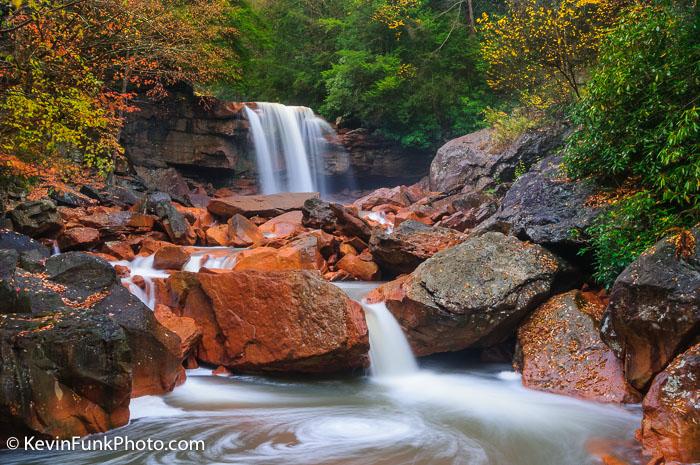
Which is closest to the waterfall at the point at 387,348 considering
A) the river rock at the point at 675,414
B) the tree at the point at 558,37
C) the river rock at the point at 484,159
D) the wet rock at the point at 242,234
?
the river rock at the point at 675,414

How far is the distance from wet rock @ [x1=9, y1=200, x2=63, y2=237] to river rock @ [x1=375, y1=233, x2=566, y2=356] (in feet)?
26.6

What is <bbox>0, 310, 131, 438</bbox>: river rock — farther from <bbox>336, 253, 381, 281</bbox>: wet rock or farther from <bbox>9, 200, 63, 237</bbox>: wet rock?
<bbox>9, 200, 63, 237</bbox>: wet rock

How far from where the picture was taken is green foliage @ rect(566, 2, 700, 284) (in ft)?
20.2

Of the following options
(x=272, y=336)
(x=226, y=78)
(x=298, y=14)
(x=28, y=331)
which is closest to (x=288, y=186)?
(x=226, y=78)

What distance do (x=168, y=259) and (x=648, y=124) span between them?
9096 mm

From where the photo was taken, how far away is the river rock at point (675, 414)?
4.37 m

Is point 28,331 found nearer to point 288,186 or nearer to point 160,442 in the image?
point 160,442

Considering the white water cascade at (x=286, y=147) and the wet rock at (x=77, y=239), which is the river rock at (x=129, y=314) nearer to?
the wet rock at (x=77, y=239)

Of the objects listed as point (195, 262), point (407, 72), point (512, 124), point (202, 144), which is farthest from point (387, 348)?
point (407, 72)

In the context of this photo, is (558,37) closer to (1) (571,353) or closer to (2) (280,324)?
(1) (571,353)

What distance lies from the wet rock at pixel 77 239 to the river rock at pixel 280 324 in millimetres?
5474

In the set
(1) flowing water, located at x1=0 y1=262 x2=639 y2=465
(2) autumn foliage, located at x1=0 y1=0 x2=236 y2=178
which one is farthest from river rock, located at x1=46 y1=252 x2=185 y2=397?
(2) autumn foliage, located at x1=0 y1=0 x2=236 y2=178

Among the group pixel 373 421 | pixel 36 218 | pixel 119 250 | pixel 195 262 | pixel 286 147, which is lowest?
pixel 373 421

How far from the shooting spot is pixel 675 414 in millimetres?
4555
